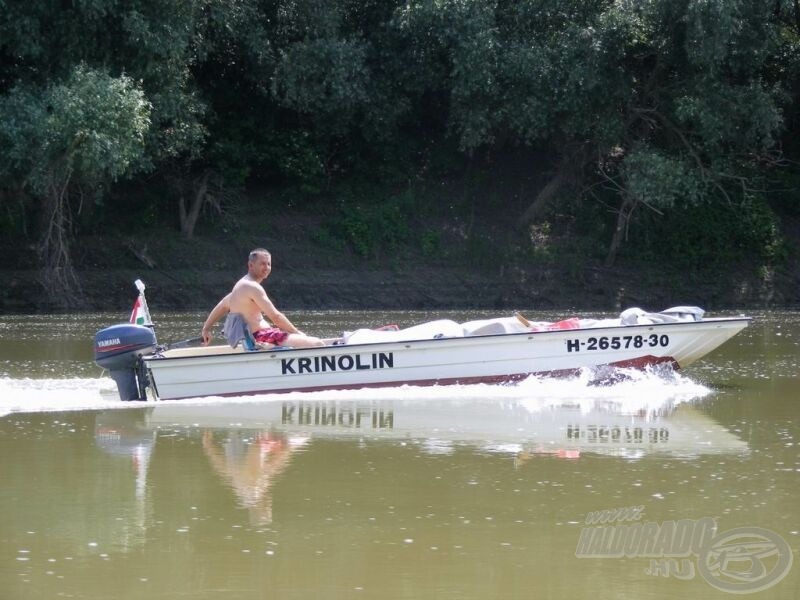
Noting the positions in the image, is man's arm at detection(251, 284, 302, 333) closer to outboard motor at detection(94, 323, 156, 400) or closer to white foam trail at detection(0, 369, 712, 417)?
white foam trail at detection(0, 369, 712, 417)

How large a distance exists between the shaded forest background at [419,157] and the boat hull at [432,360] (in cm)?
1094

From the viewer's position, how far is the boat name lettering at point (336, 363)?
1291 cm

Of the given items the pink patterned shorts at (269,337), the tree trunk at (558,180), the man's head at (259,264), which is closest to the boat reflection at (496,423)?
the pink patterned shorts at (269,337)

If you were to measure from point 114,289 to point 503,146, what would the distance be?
10835 millimetres

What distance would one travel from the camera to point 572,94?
87.4ft

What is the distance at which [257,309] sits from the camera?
Result: 511 inches

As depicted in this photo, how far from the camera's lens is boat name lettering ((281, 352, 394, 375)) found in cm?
1291

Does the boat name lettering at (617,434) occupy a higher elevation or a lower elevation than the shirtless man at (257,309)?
lower

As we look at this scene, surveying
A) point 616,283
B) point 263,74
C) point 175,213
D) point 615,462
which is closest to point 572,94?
point 616,283

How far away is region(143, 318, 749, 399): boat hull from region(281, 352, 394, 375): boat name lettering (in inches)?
0.4

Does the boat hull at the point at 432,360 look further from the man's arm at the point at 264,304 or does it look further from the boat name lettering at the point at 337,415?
the boat name lettering at the point at 337,415

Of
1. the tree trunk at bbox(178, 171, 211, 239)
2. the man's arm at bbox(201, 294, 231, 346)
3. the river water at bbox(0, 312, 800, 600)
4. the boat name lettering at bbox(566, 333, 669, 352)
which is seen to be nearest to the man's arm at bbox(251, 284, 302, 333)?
the man's arm at bbox(201, 294, 231, 346)

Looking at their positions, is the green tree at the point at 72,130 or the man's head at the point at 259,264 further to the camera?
the green tree at the point at 72,130

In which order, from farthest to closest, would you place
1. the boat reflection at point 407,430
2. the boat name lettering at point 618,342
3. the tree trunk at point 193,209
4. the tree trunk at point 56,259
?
the tree trunk at point 193,209 → the tree trunk at point 56,259 → the boat name lettering at point 618,342 → the boat reflection at point 407,430
